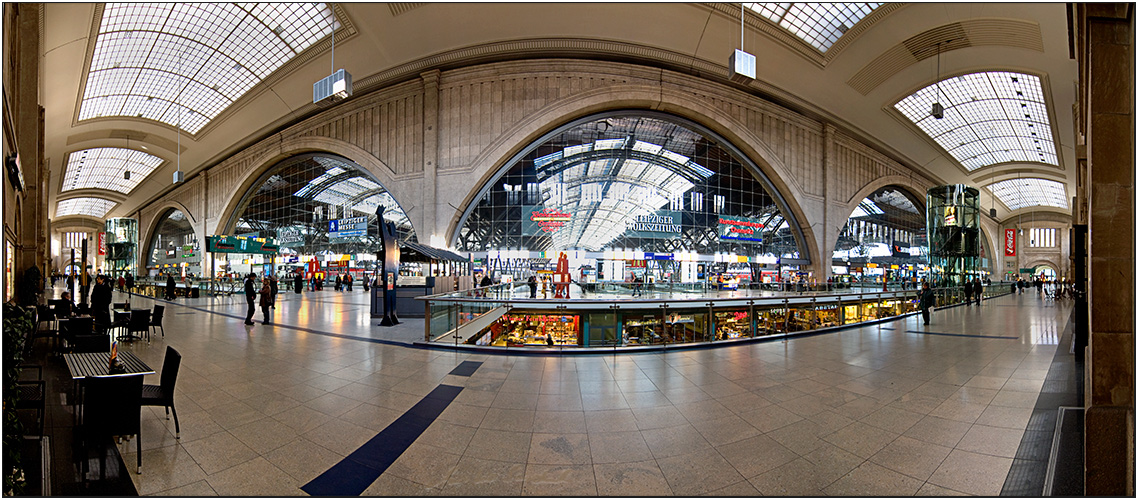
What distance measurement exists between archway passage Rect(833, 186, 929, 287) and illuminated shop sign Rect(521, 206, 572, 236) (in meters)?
26.6

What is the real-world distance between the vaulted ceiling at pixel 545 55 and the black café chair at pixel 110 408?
67.5 ft

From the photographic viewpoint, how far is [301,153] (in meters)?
31.9

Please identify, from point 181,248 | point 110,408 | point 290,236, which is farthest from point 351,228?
point 181,248

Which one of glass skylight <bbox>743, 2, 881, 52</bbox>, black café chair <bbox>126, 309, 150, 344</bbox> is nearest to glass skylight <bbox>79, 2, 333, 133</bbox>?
black café chair <bbox>126, 309, 150, 344</bbox>

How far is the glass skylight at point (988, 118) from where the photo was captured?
26172 mm

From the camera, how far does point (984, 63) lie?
23.3 metres

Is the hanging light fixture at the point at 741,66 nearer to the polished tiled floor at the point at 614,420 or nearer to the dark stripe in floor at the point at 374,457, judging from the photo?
the polished tiled floor at the point at 614,420

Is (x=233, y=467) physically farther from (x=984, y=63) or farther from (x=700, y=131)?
(x=984, y=63)

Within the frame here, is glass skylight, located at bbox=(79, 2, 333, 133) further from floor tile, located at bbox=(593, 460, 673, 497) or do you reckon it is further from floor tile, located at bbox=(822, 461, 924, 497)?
floor tile, located at bbox=(822, 461, 924, 497)

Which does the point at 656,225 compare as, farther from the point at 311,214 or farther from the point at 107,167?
the point at 107,167

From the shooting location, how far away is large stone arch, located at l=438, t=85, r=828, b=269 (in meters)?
24.9

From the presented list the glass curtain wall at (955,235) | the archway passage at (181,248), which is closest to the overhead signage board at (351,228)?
the archway passage at (181,248)

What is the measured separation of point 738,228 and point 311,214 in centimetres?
3517

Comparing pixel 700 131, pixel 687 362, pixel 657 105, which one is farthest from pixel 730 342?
pixel 700 131
